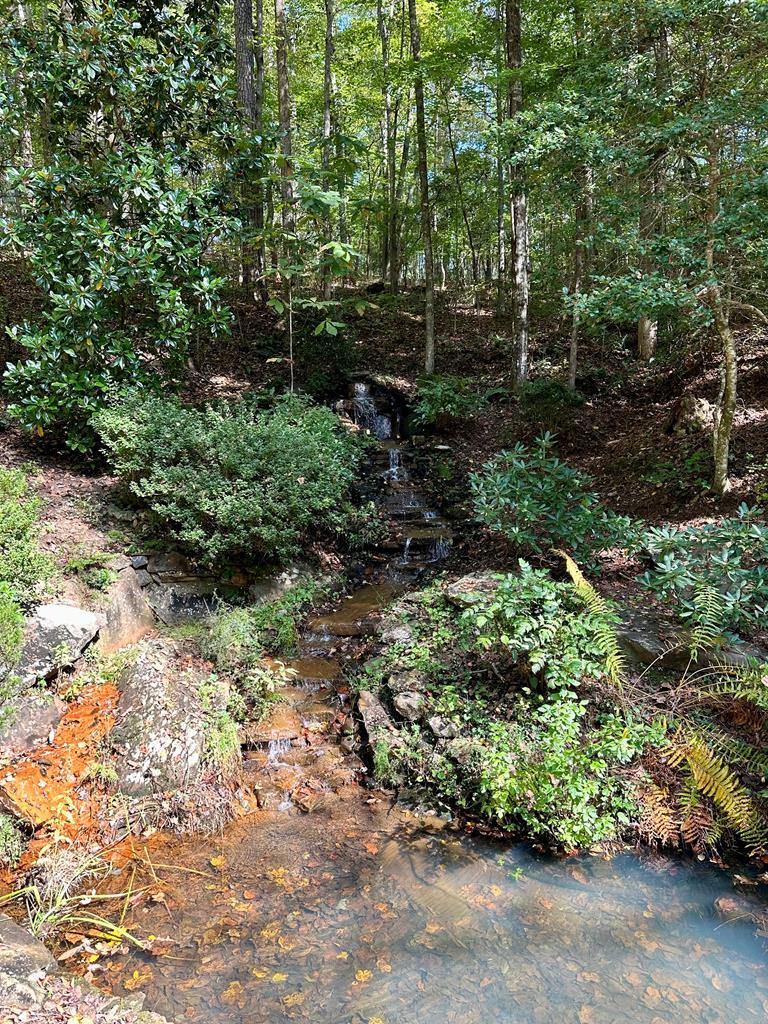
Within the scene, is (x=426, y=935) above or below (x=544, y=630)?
below

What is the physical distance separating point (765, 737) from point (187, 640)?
16.7 ft

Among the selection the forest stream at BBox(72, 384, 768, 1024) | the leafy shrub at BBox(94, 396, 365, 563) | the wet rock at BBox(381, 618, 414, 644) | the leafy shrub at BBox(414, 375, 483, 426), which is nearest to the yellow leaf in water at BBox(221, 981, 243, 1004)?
the forest stream at BBox(72, 384, 768, 1024)

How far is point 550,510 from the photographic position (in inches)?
239

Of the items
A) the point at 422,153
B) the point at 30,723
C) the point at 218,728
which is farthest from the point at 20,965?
the point at 422,153

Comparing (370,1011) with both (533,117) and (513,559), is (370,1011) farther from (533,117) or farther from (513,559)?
(533,117)

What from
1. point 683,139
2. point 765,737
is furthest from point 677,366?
point 765,737

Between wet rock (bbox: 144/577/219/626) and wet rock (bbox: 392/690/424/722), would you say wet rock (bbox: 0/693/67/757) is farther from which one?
wet rock (bbox: 392/690/424/722)

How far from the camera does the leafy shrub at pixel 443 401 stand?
36.4 feet

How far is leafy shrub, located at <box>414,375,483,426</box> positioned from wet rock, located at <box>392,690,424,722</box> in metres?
6.95

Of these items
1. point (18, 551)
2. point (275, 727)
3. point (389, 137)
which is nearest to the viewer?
point (18, 551)

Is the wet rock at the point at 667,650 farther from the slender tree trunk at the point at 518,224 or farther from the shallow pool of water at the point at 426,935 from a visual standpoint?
the slender tree trunk at the point at 518,224

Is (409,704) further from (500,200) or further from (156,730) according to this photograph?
(500,200)

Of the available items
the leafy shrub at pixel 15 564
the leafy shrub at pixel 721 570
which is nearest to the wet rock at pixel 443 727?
the leafy shrub at pixel 721 570

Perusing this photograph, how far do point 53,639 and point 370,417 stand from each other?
26.4ft
